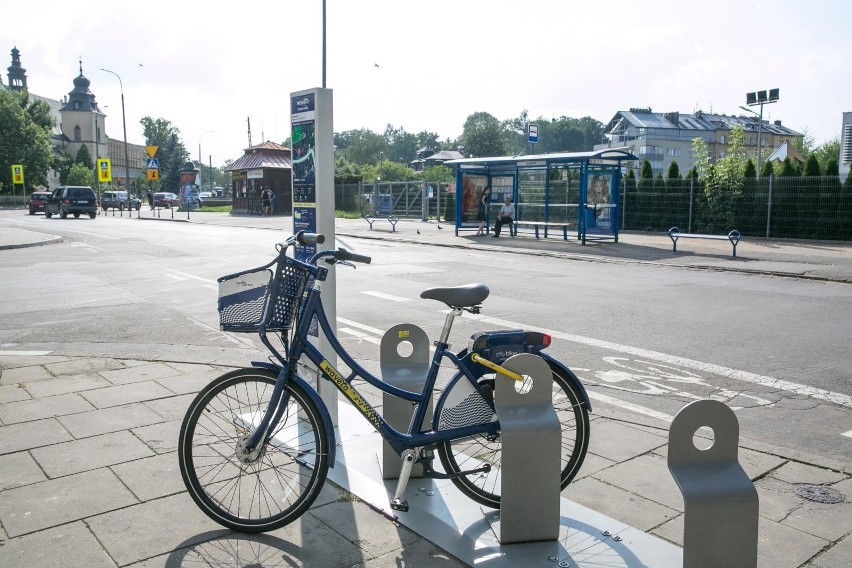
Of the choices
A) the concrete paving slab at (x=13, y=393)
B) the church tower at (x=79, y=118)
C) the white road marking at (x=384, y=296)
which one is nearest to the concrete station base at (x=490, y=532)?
the concrete paving slab at (x=13, y=393)

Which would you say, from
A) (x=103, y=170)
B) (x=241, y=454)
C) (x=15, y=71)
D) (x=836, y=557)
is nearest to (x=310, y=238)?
(x=241, y=454)

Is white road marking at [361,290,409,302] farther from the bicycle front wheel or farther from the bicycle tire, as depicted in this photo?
the bicycle front wheel

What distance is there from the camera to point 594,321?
9.12 metres

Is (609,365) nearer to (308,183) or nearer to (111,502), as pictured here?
(308,183)

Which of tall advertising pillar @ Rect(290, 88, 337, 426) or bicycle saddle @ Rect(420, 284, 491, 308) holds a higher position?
tall advertising pillar @ Rect(290, 88, 337, 426)

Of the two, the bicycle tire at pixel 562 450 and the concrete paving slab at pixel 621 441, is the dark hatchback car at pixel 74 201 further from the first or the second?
the bicycle tire at pixel 562 450

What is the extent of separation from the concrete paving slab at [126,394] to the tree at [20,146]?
8928 centimetres

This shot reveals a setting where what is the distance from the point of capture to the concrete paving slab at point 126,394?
5.45 m

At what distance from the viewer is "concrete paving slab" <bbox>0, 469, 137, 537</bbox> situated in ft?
11.6

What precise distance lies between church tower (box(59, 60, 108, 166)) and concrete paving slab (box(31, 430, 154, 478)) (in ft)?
439

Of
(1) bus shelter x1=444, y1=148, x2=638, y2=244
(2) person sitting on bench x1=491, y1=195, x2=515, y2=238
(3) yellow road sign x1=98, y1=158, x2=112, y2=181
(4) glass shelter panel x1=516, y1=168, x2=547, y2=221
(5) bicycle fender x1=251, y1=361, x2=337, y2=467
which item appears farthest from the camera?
(3) yellow road sign x1=98, y1=158, x2=112, y2=181

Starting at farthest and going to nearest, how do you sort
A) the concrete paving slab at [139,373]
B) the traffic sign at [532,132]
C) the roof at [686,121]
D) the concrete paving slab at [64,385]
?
the roof at [686,121], the traffic sign at [532,132], the concrete paving slab at [139,373], the concrete paving slab at [64,385]

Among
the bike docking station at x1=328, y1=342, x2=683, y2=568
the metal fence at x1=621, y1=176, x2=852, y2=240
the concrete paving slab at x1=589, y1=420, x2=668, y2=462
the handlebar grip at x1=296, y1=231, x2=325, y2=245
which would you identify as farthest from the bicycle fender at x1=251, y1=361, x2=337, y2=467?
the metal fence at x1=621, y1=176, x2=852, y2=240

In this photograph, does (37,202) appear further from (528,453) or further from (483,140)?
(483,140)
